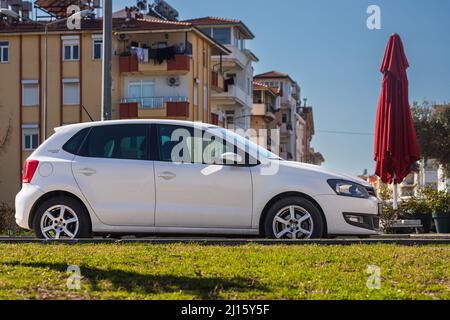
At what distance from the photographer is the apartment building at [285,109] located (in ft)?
312

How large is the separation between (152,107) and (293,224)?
4257cm

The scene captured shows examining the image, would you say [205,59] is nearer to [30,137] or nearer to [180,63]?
[180,63]

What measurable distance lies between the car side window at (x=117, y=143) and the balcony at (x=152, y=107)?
4046 centimetres

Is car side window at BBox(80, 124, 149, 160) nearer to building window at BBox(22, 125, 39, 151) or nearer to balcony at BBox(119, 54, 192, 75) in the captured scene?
balcony at BBox(119, 54, 192, 75)

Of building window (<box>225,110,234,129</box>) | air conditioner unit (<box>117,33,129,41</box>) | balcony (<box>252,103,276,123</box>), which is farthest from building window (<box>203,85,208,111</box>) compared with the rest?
balcony (<box>252,103,276,123</box>)

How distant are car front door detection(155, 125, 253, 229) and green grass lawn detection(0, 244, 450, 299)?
1278 millimetres

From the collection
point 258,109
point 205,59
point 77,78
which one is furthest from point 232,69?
point 77,78

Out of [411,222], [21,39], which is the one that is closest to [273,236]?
[411,222]

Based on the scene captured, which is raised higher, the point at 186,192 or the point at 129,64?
the point at 129,64

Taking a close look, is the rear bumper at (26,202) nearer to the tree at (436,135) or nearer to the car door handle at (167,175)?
the car door handle at (167,175)

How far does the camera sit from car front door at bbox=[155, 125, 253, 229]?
9.84 metres

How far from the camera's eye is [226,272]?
268 inches

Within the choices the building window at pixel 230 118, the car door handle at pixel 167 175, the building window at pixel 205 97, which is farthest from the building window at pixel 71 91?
the car door handle at pixel 167 175
